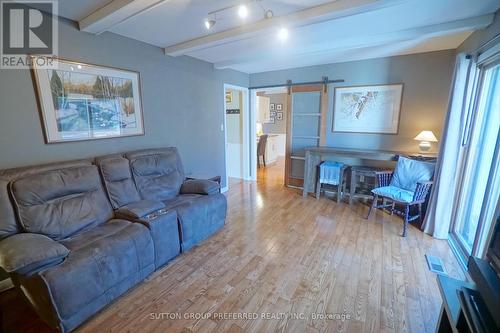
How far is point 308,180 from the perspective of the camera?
4.09 meters

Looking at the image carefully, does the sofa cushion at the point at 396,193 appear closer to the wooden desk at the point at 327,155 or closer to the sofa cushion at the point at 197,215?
the wooden desk at the point at 327,155

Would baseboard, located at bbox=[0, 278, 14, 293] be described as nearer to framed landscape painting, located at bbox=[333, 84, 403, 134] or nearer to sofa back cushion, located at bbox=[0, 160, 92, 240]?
sofa back cushion, located at bbox=[0, 160, 92, 240]

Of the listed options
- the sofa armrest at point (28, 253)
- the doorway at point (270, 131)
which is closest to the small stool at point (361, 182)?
the doorway at point (270, 131)

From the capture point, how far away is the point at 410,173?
302 cm

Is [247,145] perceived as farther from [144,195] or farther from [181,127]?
[144,195]

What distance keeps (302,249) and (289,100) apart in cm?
297

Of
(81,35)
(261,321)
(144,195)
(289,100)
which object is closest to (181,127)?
(144,195)

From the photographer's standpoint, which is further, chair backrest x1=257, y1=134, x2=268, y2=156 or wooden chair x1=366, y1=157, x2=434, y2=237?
chair backrest x1=257, y1=134, x2=268, y2=156

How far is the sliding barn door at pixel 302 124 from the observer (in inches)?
163

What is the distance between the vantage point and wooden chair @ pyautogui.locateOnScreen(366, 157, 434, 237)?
2768mm

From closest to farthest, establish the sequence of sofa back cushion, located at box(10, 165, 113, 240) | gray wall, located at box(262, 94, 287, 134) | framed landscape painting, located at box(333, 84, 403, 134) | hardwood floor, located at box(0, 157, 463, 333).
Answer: hardwood floor, located at box(0, 157, 463, 333) < sofa back cushion, located at box(10, 165, 113, 240) < framed landscape painting, located at box(333, 84, 403, 134) < gray wall, located at box(262, 94, 287, 134)

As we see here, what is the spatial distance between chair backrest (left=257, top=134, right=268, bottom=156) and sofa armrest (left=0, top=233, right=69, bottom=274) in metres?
5.24

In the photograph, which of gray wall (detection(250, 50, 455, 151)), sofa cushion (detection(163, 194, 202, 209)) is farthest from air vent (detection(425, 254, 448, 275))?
sofa cushion (detection(163, 194, 202, 209))

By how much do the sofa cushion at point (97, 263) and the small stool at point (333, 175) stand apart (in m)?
2.90
